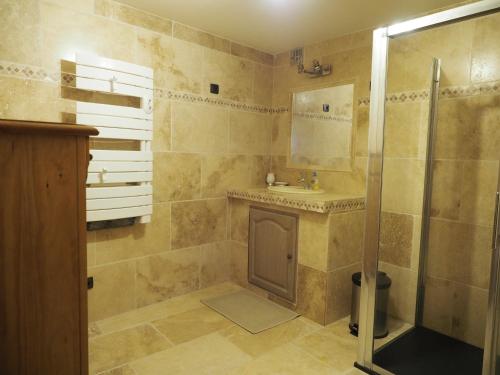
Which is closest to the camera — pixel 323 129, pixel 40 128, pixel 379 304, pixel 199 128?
pixel 40 128

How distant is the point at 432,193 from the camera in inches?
86.7

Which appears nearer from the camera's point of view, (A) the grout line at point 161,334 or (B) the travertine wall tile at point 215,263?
(A) the grout line at point 161,334

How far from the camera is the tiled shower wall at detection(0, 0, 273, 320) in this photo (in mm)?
2000

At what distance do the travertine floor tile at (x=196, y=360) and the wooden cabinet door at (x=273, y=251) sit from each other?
66 cm

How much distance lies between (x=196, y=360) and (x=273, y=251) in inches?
38.9

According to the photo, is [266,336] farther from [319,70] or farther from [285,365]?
[319,70]

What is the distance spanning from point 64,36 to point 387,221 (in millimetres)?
2187

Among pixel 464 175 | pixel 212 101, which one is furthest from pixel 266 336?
pixel 212 101

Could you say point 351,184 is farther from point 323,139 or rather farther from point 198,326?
point 198,326

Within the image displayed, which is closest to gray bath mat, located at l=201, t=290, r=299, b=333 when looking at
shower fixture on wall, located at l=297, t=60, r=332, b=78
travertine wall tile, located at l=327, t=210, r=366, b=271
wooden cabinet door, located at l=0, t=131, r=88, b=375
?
travertine wall tile, located at l=327, t=210, r=366, b=271

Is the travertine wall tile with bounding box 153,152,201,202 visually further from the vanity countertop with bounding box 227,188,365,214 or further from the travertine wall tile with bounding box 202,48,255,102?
the travertine wall tile with bounding box 202,48,255,102

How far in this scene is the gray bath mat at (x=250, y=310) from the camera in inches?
90.6

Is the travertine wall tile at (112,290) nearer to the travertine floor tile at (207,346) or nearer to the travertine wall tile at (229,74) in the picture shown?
the travertine floor tile at (207,346)

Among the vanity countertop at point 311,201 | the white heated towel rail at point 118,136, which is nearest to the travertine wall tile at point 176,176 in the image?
the white heated towel rail at point 118,136
